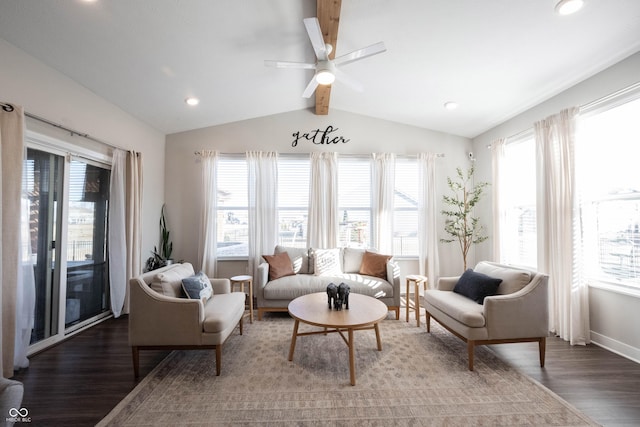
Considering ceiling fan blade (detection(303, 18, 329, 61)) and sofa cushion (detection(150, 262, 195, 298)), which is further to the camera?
sofa cushion (detection(150, 262, 195, 298))

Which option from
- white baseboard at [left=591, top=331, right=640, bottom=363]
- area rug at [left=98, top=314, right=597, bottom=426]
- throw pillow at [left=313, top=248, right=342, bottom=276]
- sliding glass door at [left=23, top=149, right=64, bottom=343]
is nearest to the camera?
area rug at [left=98, top=314, right=597, bottom=426]

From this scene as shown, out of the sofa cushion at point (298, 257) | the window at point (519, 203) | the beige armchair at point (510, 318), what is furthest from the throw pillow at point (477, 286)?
the sofa cushion at point (298, 257)

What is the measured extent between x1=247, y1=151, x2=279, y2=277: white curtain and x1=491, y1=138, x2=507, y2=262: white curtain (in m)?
3.37

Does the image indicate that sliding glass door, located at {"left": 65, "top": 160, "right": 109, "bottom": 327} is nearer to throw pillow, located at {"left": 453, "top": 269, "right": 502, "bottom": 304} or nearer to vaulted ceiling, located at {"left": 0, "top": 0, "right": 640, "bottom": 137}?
vaulted ceiling, located at {"left": 0, "top": 0, "right": 640, "bottom": 137}

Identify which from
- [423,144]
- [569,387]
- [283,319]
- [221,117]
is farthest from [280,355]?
[423,144]

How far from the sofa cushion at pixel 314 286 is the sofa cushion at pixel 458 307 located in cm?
65

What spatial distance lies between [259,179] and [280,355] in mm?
2853

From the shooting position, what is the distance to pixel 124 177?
3.79 m

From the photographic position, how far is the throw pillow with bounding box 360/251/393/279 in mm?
3936

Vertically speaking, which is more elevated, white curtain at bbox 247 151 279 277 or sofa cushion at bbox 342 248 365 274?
→ white curtain at bbox 247 151 279 277

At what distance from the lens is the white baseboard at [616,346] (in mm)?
2512

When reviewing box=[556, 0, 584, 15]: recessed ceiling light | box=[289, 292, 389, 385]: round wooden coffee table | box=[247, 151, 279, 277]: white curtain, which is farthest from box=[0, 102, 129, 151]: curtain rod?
box=[556, 0, 584, 15]: recessed ceiling light

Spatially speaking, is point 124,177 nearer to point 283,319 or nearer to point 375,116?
point 283,319

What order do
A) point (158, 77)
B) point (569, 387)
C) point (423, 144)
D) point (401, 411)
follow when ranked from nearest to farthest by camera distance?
1. point (401, 411)
2. point (569, 387)
3. point (158, 77)
4. point (423, 144)
